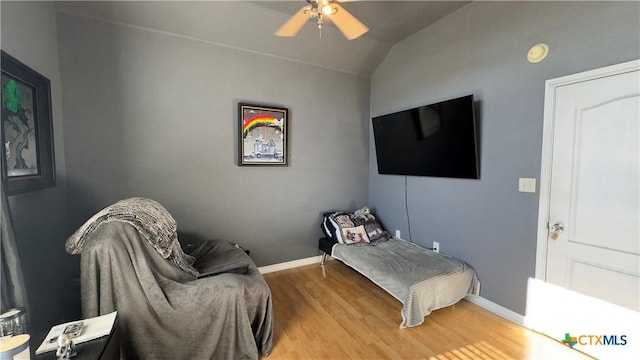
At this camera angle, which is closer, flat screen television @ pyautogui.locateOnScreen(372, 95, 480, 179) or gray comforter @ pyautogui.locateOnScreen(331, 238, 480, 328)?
gray comforter @ pyautogui.locateOnScreen(331, 238, 480, 328)

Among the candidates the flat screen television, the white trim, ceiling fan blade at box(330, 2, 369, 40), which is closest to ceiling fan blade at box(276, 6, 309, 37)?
ceiling fan blade at box(330, 2, 369, 40)

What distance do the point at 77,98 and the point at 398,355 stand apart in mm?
3386

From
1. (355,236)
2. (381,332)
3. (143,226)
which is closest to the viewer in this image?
(143,226)

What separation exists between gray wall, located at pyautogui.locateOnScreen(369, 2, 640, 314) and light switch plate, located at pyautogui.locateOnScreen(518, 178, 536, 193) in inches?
1.6

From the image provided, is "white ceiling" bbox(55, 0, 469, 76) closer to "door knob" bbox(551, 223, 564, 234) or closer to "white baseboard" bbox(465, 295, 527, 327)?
"door knob" bbox(551, 223, 564, 234)

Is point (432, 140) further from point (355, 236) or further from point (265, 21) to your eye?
point (265, 21)

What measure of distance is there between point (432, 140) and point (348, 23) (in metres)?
1.48

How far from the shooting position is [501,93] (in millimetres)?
2191

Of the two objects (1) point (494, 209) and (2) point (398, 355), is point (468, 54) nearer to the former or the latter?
(1) point (494, 209)

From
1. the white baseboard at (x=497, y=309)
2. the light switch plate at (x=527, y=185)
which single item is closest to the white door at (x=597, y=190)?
the light switch plate at (x=527, y=185)

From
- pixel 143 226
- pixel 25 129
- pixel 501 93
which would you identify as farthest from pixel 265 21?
pixel 501 93

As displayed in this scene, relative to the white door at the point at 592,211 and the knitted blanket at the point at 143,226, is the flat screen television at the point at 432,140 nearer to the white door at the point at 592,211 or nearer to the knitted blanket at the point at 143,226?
the white door at the point at 592,211

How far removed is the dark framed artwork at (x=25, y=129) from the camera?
4.57 feet

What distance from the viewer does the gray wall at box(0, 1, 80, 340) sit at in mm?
1518
